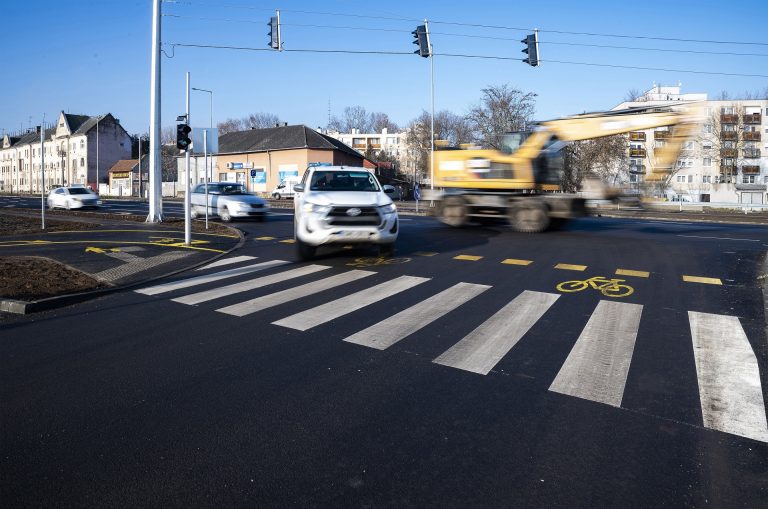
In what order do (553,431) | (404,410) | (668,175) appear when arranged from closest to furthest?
(553,431) < (404,410) < (668,175)

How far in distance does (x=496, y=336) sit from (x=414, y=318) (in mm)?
1150

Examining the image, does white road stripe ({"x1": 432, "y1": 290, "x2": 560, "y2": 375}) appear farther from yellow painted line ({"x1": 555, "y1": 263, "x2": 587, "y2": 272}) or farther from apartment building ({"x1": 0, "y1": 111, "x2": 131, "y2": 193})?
apartment building ({"x1": 0, "y1": 111, "x2": 131, "y2": 193})

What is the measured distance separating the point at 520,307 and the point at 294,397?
12.8ft

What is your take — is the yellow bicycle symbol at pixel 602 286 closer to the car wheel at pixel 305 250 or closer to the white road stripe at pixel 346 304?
the white road stripe at pixel 346 304

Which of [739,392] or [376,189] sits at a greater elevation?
[376,189]

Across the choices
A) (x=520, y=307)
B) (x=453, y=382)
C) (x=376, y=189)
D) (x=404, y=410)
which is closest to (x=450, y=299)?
(x=520, y=307)

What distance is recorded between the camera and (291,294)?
840 centimetres

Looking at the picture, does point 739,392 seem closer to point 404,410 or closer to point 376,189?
point 404,410

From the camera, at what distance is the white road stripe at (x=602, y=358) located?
4586 mm

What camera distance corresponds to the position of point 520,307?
7441 millimetres

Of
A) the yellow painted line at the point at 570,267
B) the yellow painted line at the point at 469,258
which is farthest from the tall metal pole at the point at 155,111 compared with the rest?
the yellow painted line at the point at 570,267

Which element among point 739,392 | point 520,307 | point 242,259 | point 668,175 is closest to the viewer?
point 739,392

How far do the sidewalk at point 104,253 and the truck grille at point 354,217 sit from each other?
2.92 m

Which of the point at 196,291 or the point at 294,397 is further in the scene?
the point at 196,291
